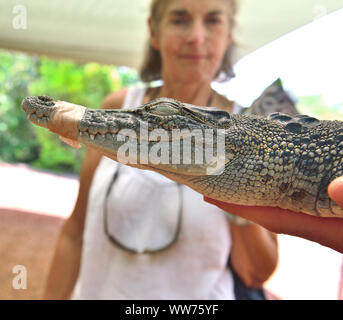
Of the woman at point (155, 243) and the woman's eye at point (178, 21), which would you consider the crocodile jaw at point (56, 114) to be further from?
the woman at point (155, 243)

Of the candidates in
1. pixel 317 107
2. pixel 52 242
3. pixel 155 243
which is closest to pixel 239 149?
pixel 317 107

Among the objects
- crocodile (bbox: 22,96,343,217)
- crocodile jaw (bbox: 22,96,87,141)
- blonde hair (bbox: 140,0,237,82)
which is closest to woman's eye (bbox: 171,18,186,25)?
blonde hair (bbox: 140,0,237,82)

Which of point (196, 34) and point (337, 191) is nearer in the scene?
point (337, 191)

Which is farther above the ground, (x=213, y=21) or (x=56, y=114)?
(x=213, y=21)

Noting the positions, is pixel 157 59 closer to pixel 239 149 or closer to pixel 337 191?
pixel 239 149

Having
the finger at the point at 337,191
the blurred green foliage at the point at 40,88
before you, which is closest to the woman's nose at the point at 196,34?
the blurred green foliage at the point at 40,88

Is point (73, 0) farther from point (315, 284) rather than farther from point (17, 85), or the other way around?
point (315, 284)

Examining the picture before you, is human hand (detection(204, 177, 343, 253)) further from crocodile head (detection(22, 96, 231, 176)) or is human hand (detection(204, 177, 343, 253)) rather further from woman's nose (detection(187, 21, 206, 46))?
woman's nose (detection(187, 21, 206, 46))
